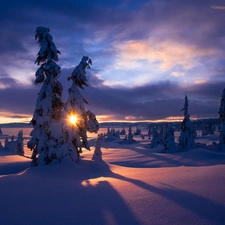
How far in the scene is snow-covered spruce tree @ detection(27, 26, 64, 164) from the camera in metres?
13.7

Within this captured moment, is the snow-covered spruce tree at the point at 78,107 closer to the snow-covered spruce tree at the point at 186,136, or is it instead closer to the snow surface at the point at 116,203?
the snow surface at the point at 116,203

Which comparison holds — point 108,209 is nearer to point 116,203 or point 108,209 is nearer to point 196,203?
point 116,203

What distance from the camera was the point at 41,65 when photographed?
1425cm

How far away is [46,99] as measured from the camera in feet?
45.3

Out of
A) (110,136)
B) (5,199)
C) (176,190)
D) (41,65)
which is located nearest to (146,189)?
(176,190)

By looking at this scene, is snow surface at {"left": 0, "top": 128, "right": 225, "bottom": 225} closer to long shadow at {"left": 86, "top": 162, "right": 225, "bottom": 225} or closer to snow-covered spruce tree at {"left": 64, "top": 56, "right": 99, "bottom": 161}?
long shadow at {"left": 86, "top": 162, "right": 225, "bottom": 225}

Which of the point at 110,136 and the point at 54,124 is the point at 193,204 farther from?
the point at 110,136

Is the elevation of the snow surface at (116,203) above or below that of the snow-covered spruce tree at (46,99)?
below

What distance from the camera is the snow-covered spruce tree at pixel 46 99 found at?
45.1 ft

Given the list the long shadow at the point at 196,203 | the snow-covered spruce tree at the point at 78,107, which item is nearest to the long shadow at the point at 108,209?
the long shadow at the point at 196,203

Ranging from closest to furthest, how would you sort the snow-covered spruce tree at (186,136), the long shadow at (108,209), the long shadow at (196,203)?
the long shadow at (196,203) → the long shadow at (108,209) → the snow-covered spruce tree at (186,136)

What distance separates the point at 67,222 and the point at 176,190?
3627 millimetres

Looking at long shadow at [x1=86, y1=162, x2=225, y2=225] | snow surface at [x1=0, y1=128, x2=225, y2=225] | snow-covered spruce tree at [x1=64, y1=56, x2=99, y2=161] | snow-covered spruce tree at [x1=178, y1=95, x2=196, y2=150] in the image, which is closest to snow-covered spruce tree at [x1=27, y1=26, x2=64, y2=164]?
snow-covered spruce tree at [x1=64, y1=56, x2=99, y2=161]

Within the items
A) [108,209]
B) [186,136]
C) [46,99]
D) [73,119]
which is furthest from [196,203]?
[186,136]
